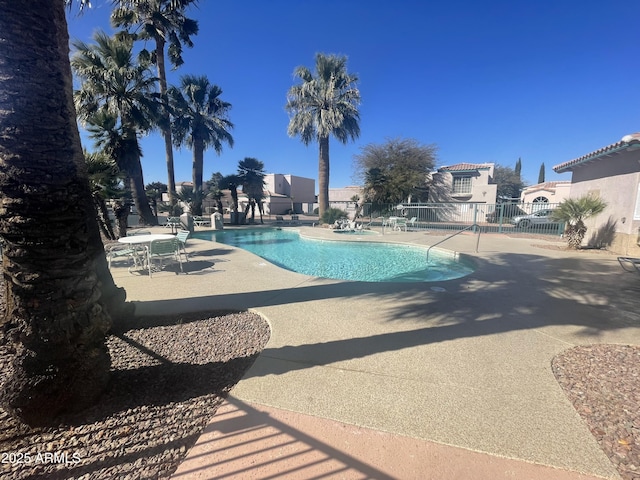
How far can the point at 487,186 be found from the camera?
26844 millimetres

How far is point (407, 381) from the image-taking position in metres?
2.63

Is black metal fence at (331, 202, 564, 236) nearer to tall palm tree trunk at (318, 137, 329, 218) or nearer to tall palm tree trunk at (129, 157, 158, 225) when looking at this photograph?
tall palm tree trunk at (318, 137, 329, 218)

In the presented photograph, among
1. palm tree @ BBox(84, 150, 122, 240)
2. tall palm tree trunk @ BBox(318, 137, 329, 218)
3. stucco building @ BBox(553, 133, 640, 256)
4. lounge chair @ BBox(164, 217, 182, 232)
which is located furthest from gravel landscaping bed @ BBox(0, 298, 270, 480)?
tall palm tree trunk @ BBox(318, 137, 329, 218)

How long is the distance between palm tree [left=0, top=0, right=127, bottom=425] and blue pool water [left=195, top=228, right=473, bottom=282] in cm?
603

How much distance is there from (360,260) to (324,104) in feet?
49.0

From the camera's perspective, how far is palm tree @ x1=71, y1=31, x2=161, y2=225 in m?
13.0

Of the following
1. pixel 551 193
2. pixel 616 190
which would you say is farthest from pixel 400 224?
pixel 551 193

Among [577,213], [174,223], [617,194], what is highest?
[617,194]

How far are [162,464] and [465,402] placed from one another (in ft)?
7.64

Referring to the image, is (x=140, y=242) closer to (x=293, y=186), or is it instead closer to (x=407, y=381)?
(x=407, y=381)

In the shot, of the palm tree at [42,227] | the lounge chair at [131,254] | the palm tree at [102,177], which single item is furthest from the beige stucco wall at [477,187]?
the palm tree at [42,227]

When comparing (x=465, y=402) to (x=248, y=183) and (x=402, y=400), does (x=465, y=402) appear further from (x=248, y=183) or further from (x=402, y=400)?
(x=248, y=183)

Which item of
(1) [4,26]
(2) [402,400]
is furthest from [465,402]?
(1) [4,26]

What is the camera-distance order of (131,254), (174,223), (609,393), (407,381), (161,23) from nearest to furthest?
(609,393), (407,381), (131,254), (174,223), (161,23)
